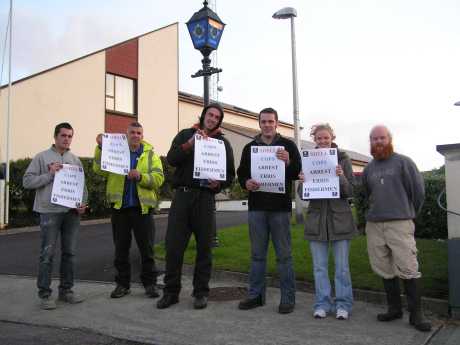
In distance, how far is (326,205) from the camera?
5.43 metres

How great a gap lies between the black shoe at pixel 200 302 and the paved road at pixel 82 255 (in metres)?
2.04

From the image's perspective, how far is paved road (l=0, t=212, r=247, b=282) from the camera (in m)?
8.23

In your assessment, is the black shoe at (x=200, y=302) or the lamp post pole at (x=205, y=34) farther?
the lamp post pole at (x=205, y=34)

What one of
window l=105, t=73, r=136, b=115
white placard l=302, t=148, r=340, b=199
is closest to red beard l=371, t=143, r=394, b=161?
white placard l=302, t=148, r=340, b=199

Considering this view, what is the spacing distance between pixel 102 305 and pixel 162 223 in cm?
1048

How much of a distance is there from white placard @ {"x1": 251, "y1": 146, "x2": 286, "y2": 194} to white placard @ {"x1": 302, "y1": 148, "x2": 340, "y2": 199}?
27 centimetres

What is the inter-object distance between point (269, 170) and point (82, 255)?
5.76 m

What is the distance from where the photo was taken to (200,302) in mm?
5715

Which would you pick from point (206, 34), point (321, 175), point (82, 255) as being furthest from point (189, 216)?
point (82, 255)

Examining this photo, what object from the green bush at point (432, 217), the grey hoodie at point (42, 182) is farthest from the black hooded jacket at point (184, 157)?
the green bush at point (432, 217)

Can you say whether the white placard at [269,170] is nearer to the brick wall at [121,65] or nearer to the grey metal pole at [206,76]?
the grey metal pole at [206,76]

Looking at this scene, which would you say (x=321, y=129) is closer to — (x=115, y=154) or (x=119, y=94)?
(x=115, y=154)

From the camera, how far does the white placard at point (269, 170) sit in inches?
219

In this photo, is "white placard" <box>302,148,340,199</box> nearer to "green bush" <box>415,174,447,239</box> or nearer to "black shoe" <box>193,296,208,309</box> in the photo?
"black shoe" <box>193,296,208,309</box>
